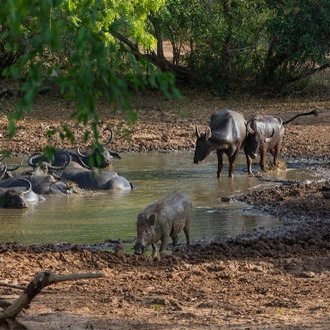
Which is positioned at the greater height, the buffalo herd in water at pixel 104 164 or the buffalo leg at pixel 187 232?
the buffalo herd in water at pixel 104 164

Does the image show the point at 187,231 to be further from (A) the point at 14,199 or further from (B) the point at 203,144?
(B) the point at 203,144

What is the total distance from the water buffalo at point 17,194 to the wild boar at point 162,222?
414 centimetres

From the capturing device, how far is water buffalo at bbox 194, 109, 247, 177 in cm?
1606

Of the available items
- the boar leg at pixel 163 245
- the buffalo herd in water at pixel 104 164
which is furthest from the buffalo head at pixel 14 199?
the boar leg at pixel 163 245

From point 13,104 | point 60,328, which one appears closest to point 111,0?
point 13,104

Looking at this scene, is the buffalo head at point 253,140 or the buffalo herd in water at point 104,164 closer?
the buffalo herd in water at point 104,164

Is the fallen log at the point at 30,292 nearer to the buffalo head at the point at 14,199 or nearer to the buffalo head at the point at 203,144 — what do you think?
the buffalo head at the point at 14,199

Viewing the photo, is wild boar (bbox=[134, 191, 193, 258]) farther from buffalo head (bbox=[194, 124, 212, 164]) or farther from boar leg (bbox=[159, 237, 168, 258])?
buffalo head (bbox=[194, 124, 212, 164])

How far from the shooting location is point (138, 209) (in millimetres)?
12906

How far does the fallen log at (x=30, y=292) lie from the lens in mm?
5754

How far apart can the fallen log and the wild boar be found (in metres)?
3.05

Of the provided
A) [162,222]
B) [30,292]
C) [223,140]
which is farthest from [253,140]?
[30,292]

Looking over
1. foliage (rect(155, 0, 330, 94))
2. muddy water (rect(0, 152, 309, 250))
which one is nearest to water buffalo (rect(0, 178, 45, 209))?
muddy water (rect(0, 152, 309, 250))

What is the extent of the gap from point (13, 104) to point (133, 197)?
10991 mm
